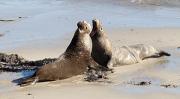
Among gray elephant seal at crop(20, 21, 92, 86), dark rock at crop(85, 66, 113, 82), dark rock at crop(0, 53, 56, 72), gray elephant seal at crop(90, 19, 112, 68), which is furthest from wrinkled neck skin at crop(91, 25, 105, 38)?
dark rock at crop(85, 66, 113, 82)

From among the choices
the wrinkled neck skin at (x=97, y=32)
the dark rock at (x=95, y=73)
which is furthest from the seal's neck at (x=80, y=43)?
the wrinkled neck skin at (x=97, y=32)

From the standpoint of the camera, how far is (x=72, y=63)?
8.34m

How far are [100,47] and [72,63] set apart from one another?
130cm

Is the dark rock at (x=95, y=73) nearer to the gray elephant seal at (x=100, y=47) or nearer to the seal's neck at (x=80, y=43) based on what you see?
the seal's neck at (x=80, y=43)

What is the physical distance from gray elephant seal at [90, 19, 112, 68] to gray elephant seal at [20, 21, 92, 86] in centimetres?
52

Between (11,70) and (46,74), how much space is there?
2.82 ft

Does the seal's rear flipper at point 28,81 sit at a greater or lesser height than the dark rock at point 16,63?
lesser

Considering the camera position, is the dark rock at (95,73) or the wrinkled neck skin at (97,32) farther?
the wrinkled neck skin at (97,32)

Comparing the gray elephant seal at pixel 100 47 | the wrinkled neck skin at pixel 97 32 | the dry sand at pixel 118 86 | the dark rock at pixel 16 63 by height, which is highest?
the wrinkled neck skin at pixel 97 32

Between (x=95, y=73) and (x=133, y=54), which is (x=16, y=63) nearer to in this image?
(x=95, y=73)

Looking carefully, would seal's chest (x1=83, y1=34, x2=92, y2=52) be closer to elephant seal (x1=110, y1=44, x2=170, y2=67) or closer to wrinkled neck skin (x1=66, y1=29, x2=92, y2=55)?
wrinkled neck skin (x1=66, y1=29, x2=92, y2=55)

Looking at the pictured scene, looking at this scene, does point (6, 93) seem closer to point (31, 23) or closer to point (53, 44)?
point (53, 44)

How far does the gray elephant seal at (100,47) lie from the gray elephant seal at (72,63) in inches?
20.5

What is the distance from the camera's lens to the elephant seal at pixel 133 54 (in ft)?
30.6
